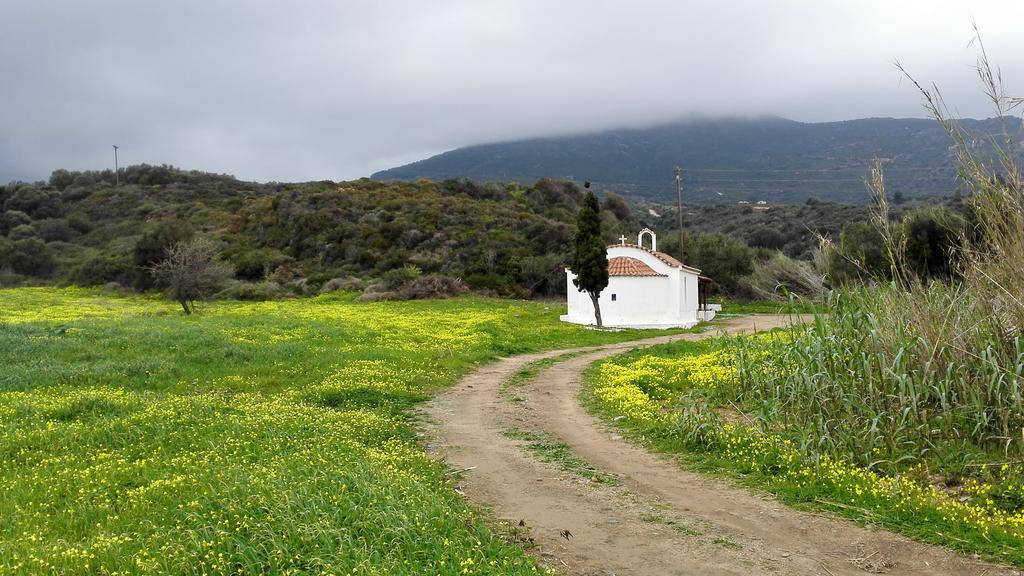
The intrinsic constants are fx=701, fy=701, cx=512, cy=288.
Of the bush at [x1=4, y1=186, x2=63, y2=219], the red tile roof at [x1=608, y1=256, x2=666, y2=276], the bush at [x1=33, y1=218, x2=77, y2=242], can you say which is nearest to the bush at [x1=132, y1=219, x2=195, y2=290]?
the bush at [x1=33, y1=218, x2=77, y2=242]

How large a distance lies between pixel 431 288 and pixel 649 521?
41057 millimetres

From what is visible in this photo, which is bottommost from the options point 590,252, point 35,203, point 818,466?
point 818,466

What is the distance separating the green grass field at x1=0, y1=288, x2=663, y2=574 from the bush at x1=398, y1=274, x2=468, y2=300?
2646cm

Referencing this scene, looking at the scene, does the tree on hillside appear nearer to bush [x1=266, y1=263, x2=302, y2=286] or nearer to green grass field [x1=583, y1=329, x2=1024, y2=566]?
green grass field [x1=583, y1=329, x2=1024, y2=566]

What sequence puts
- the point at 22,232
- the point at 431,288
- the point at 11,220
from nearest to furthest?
the point at 431,288
the point at 22,232
the point at 11,220

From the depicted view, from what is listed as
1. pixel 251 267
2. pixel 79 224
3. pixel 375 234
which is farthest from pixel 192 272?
pixel 79 224

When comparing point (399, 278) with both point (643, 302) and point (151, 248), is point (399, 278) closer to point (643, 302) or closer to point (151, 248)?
point (151, 248)

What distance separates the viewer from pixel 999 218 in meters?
8.05

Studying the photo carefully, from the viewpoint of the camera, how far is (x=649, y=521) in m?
6.71

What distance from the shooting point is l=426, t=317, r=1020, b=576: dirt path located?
5656mm

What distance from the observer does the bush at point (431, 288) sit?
46.2 meters

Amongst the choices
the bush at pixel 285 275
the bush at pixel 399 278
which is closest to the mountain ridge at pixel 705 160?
the bush at pixel 399 278

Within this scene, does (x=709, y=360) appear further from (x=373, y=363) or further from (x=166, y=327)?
(x=166, y=327)

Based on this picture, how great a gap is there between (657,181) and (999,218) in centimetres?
13441
